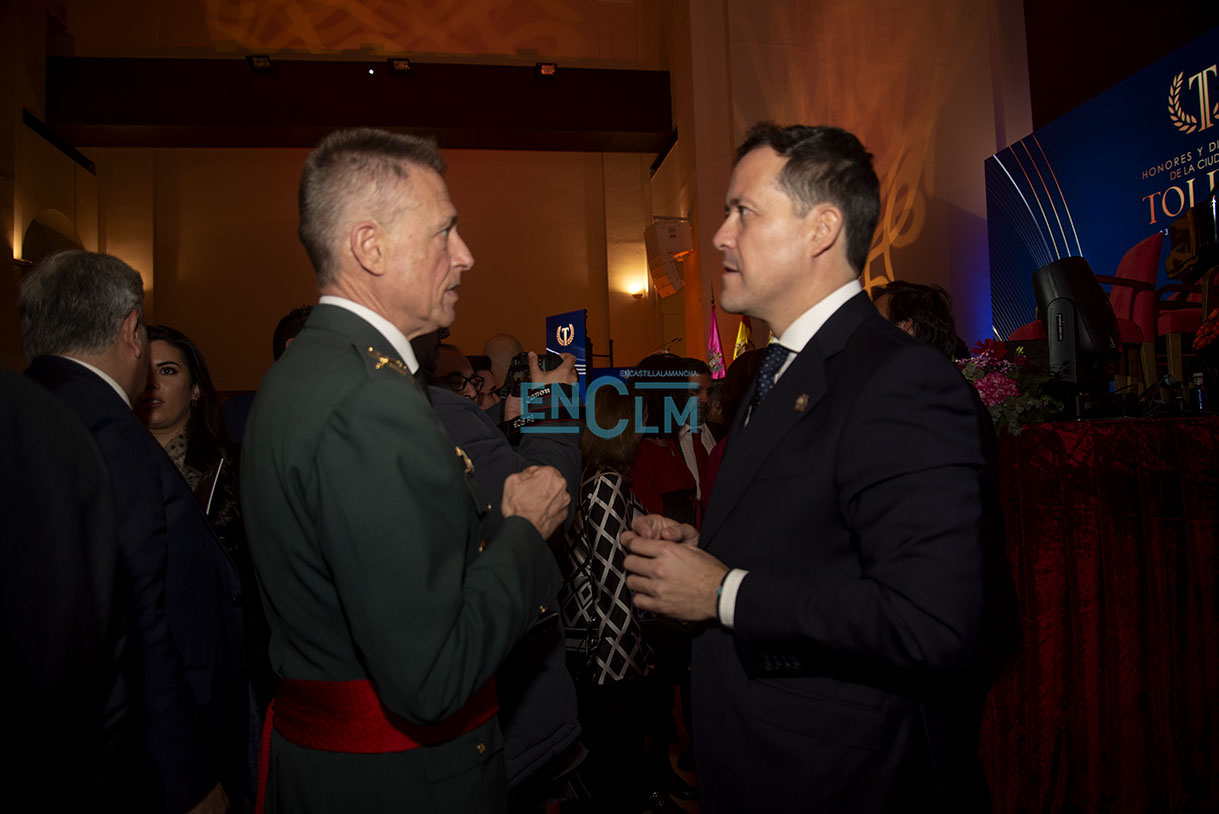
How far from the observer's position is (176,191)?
33.1ft

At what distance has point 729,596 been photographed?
1.08 meters

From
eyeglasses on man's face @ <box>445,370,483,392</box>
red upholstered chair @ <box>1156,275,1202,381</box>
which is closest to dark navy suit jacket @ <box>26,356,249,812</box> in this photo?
eyeglasses on man's face @ <box>445,370,483,392</box>

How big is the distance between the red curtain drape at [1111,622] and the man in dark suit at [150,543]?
2.03m

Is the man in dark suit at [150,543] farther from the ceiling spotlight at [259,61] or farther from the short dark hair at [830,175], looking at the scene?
the ceiling spotlight at [259,61]

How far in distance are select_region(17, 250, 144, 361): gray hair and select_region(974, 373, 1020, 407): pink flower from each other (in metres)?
2.40

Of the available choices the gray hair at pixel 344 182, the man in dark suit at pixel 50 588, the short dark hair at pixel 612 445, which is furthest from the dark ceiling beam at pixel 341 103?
the man in dark suit at pixel 50 588

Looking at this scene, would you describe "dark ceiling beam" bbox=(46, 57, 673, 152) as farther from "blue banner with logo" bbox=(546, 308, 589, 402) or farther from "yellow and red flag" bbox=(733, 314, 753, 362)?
"blue banner with logo" bbox=(546, 308, 589, 402)

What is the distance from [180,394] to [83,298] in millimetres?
1014

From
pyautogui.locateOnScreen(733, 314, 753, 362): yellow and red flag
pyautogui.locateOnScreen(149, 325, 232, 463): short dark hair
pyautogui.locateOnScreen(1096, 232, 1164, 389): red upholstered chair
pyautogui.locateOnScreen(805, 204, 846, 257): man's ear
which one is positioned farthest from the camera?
pyautogui.locateOnScreen(733, 314, 753, 362): yellow and red flag

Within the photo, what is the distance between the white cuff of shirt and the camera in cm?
107

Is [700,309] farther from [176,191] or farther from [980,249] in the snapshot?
[176,191]

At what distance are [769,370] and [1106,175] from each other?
17.0ft

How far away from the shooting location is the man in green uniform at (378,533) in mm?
896

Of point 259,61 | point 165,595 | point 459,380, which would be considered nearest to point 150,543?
point 165,595
